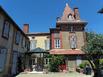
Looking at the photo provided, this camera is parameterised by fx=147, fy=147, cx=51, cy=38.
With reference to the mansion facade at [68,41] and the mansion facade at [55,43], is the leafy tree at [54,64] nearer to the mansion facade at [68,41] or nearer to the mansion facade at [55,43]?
the mansion facade at [55,43]

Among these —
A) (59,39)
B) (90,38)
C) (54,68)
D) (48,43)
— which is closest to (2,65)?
(54,68)

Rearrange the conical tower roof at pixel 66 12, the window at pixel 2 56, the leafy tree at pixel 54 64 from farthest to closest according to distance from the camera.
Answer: the conical tower roof at pixel 66 12
the leafy tree at pixel 54 64
the window at pixel 2 56

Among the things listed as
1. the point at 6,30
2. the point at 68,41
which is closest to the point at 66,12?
the point at 68,41

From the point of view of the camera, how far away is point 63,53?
24859 millimetres

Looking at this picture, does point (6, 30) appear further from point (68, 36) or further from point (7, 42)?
point (68, 36)

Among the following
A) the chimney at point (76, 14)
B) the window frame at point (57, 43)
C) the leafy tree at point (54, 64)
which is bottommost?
the leafy tree at point (54, 64)

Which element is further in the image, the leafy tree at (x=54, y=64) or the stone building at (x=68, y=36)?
the stone building at (x=68, y=36)

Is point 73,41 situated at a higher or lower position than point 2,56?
higher

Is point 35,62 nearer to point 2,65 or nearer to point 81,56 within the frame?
point 81,56

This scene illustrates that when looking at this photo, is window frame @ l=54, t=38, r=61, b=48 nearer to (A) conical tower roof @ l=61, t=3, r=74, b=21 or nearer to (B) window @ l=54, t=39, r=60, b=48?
(B) window @ l=54, t=39, r=60, b=48

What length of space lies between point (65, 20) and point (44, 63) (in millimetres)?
9720

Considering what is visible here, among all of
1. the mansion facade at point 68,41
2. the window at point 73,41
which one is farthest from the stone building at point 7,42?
the window at point 73,41

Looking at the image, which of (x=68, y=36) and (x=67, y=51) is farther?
(x=68, y=36)

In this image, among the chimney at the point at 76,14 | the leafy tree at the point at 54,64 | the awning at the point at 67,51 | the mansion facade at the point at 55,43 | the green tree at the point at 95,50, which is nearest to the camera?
the green tree at the point at 95,50
